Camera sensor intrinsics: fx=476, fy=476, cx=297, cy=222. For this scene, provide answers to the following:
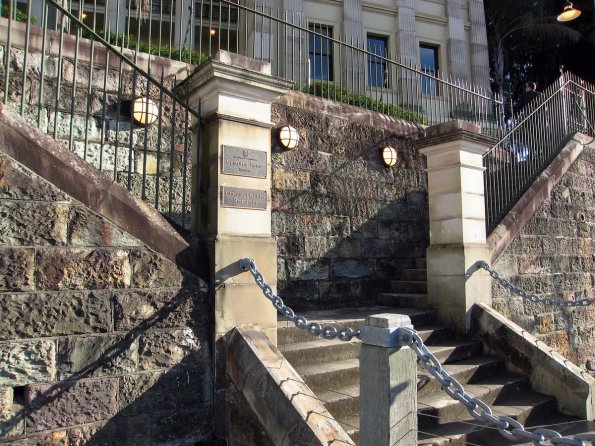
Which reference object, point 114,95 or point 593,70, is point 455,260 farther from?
point 593,70

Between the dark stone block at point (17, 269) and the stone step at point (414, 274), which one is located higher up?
the dark stone block at point (17, 269)

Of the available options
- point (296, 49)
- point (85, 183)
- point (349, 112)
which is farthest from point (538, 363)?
point (296, 49)

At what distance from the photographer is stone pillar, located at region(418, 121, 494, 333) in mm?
6121

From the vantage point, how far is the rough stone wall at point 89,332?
3250 millimetres

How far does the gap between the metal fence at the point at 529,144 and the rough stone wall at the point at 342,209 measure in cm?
122

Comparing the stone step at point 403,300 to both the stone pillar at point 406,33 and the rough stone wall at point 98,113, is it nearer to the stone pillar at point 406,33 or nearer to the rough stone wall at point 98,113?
the rough stone wall at point 98,113

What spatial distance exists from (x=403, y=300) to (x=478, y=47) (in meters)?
17.3

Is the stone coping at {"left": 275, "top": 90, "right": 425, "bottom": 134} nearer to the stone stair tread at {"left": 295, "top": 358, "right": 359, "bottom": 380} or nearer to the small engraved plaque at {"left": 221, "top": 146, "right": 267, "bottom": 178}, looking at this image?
the small engraved plaque at {"left": 221, "top": 146, "right": 267, "bottom": 178}

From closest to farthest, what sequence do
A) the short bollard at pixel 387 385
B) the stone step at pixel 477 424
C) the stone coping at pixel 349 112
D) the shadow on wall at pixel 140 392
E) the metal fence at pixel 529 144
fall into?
the short bollard at pixel 387 385 < the shadow on wall at pixel 140 392 < the stone step at pixel 477 424 < the stone coping at pixel 349 112 < the metal fence at pixel 529 144

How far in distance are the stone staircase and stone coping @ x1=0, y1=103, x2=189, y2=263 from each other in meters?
1.61

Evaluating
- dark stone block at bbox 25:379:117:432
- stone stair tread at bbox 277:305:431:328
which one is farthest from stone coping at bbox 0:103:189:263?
stone stair tread at bbox 277:305:431:328

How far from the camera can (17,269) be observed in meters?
3.26

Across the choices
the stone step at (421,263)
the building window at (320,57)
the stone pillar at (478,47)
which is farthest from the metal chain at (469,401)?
the stone pillar at (478,47)

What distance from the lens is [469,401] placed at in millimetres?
2748
